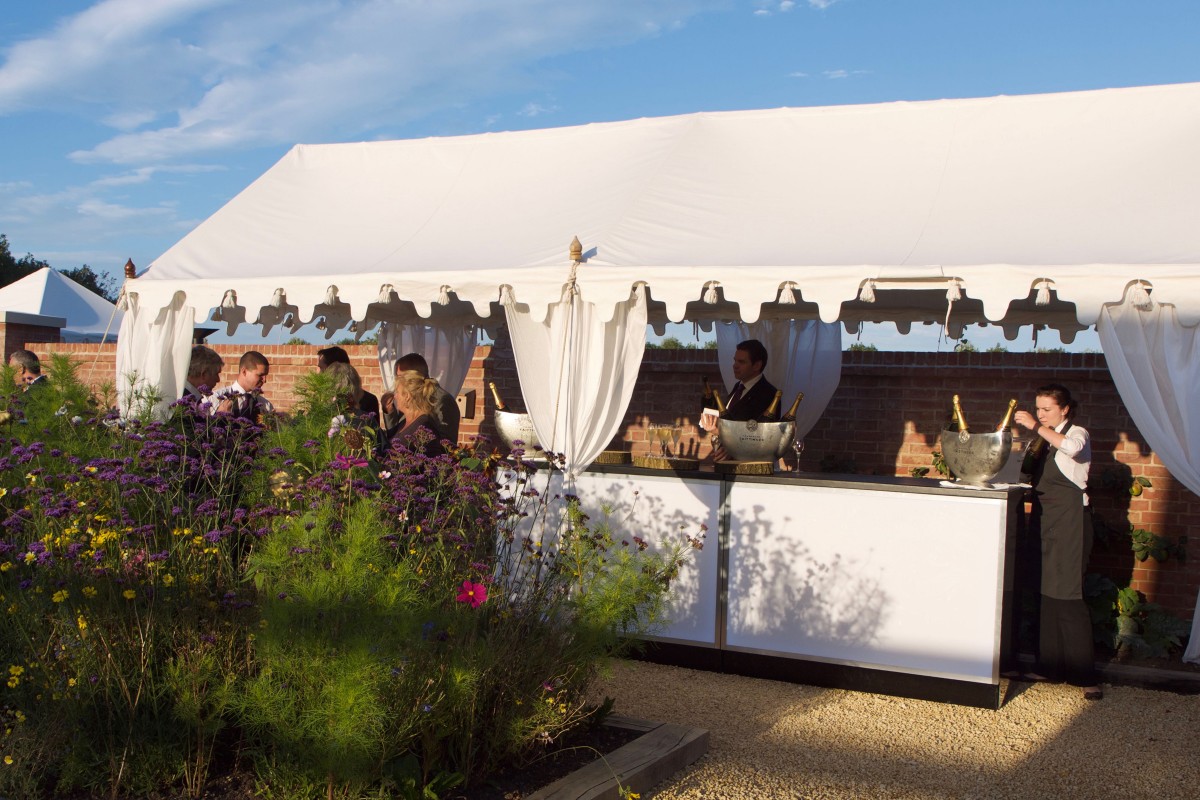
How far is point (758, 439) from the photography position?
592 centimetres

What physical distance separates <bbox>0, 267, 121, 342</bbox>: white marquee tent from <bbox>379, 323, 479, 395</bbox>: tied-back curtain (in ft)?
21.5

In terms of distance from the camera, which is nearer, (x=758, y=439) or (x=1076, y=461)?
(x=1076, y=461)

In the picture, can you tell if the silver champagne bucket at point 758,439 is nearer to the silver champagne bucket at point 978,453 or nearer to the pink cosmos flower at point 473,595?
the silver champagne bucket at point 978,453

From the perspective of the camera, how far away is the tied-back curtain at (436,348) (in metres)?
9.66

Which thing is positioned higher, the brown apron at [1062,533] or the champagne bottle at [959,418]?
the champagne bottle at [959,418]

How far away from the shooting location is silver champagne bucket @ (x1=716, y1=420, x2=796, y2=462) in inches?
233

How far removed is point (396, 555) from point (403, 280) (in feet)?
8.63

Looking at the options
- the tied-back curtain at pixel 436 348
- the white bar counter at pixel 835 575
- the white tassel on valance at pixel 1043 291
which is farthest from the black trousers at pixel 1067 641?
the tied-back curtain at pixel 436 348

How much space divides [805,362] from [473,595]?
4871 millimetres

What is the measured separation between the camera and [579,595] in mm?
4297

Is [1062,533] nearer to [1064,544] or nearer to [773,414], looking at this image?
[1064,544]

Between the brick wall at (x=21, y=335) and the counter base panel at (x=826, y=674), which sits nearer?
the counter base panel at (x=826, y=674)

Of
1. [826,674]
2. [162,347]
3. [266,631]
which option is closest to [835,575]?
[826,674]

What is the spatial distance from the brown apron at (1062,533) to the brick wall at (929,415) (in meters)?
0.81
